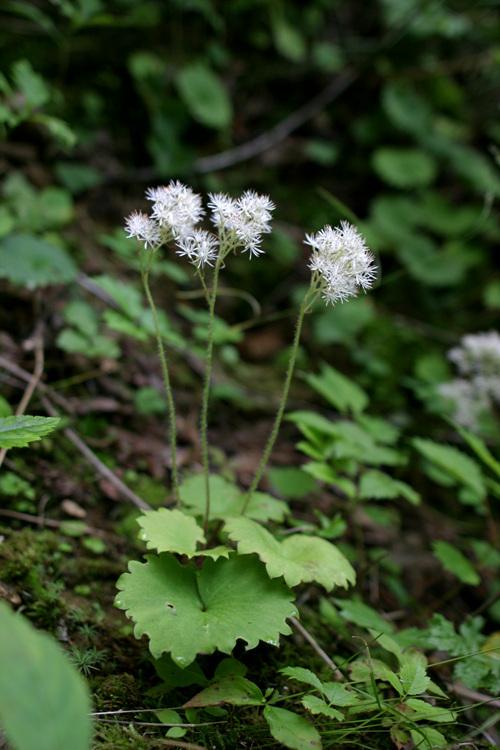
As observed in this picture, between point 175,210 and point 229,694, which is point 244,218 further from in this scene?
point 229,694

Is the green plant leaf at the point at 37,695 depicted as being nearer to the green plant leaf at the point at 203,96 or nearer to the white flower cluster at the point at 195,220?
the white flower cluster at the point at 195,220

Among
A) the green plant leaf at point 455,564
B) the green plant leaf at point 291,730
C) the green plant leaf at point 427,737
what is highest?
the green plant leaf at point 455,564

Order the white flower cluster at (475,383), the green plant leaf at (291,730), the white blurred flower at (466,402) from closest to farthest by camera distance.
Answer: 1. the green plant leaf at (291,730)
2. the white flower cluster at (475,383)
3. the white blurred flower at (466,402)

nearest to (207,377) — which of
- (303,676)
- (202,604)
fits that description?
(202,604)

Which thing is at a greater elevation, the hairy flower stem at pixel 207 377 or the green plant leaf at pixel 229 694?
the hairy flower stem at pixel 207 377

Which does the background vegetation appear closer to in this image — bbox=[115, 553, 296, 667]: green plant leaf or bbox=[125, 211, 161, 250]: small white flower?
bbox=[115, 553, 296, 667]: green plant leaf

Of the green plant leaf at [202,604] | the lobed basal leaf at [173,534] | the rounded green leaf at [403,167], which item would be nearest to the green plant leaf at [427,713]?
the green plant leaf at [202,604]

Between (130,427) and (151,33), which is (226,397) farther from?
(151,33)

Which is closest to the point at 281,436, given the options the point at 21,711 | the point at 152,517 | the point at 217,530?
the point at 217,530

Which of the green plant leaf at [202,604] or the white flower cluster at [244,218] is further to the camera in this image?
the white flower cluster at [244,218]
